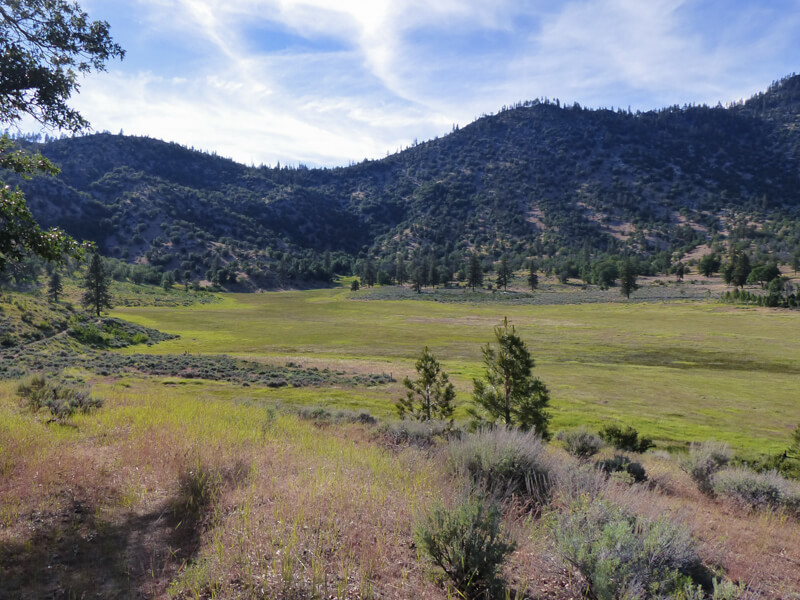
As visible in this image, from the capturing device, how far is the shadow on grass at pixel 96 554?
3516 mm

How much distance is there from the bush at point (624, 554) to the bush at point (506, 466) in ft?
4.75

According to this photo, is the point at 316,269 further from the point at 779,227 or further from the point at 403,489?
the point at 779,227

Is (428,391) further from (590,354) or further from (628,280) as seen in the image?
(628,280)

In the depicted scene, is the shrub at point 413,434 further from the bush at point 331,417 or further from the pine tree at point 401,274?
the pine tree at point 401,274

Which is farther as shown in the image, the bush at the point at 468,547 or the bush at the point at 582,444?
the bush at the point at 582,444

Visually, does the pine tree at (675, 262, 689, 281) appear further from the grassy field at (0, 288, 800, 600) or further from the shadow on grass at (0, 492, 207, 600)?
the shadow on grass at (0, 492, 207, 600)

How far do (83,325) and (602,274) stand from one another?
140 meters

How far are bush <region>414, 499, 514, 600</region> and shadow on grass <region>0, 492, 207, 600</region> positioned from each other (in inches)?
97.9

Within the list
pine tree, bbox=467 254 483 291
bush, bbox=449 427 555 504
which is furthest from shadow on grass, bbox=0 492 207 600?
pine tree, bbox=467 254 483 291

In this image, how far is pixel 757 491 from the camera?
8094mm

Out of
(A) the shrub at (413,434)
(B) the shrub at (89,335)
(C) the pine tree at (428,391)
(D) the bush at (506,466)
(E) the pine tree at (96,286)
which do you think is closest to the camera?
(D) the bush at (506,466)

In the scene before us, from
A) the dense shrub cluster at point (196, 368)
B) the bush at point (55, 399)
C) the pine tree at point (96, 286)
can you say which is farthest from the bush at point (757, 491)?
the pine tree at point (96, 286)

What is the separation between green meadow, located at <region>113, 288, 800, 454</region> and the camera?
2416 centimetres

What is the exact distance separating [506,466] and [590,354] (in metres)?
43.0
